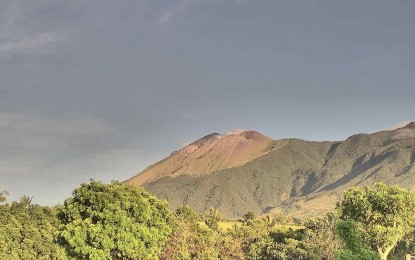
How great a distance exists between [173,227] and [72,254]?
12470 millimetres

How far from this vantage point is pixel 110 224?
58.2m

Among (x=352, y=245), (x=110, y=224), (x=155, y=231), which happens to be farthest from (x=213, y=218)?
(x=352, y=245)

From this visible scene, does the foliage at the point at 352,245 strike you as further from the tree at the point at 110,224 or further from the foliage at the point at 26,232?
the foliage at the point at 26,232

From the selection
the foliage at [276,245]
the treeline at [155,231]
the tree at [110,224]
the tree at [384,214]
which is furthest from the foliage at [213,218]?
the tree at [110,224]

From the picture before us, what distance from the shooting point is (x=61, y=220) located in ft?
A: 207

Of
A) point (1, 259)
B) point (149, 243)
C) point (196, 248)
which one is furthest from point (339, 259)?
point (1, 259)

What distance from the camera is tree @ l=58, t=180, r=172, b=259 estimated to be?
57312 millimetres

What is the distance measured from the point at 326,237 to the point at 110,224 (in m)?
30.8

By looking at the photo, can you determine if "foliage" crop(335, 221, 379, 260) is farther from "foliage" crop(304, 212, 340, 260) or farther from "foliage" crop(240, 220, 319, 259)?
"foliage" crop(240, 220, 319, 259)

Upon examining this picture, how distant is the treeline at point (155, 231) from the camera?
57688 mm

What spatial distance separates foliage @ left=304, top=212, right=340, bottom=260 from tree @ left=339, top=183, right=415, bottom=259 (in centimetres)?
311

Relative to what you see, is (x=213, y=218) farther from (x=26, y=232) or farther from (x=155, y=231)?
(x=155, y=231)

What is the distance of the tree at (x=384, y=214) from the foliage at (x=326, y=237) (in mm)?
3114

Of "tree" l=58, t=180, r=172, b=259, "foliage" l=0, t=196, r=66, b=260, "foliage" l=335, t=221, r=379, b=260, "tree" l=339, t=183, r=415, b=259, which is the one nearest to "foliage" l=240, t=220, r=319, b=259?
"tree" l=339, t=183, r=415, b=259
